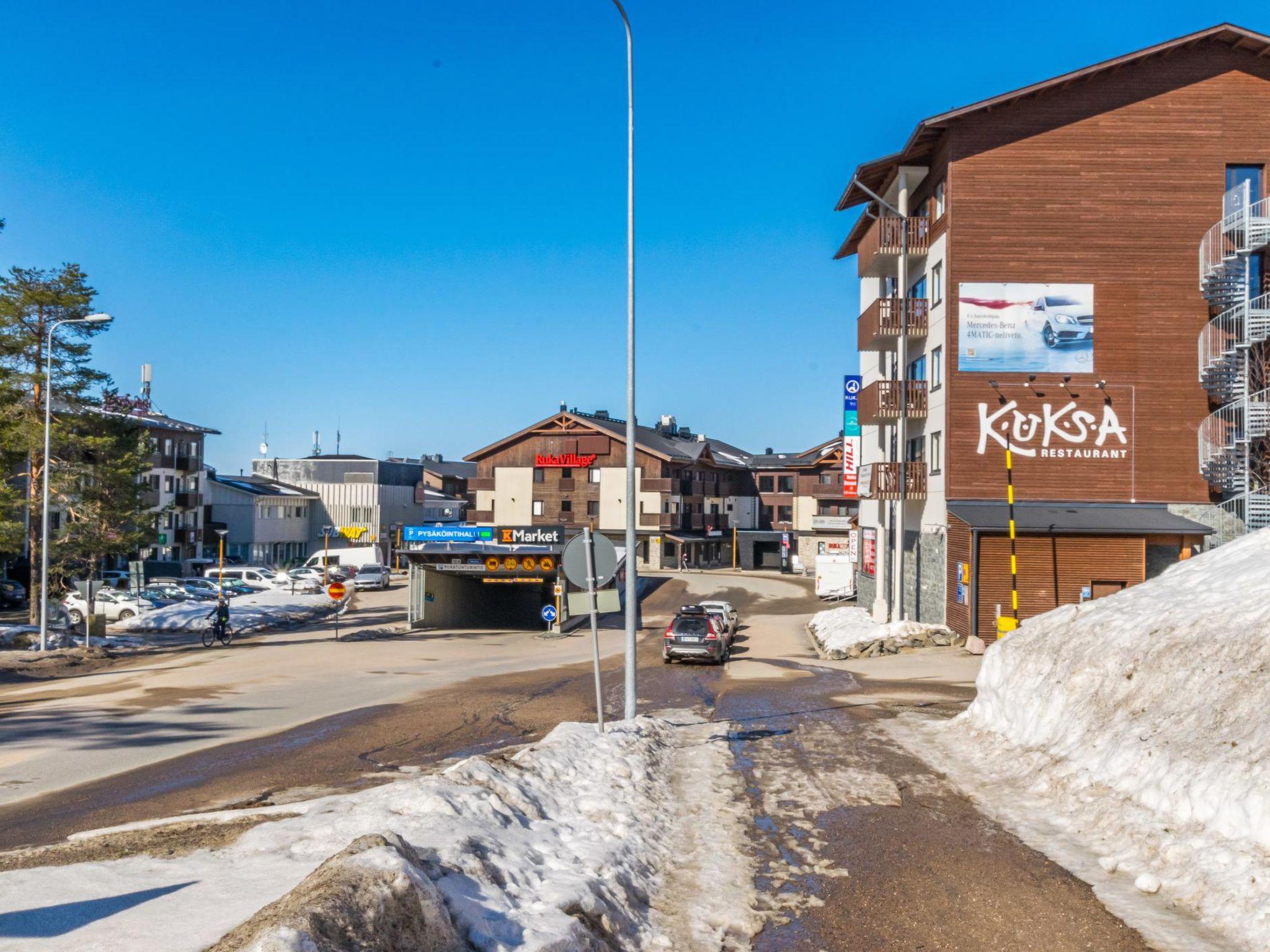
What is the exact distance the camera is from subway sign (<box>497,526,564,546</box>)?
42.5 metres

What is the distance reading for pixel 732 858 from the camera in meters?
9.75

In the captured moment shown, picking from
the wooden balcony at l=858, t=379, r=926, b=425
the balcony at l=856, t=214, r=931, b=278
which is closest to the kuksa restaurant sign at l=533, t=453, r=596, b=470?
the balcony at l=856, t=214, r=931, b=278

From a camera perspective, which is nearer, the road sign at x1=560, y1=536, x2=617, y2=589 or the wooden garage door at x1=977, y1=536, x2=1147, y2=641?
the road sign at x1=560, y1=536, x2=617, y2=589

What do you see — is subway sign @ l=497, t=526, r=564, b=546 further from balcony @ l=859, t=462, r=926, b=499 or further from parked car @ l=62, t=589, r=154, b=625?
parked car @ l=62, t=589, r=154, b=625

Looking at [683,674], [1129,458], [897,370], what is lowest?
[683,674]

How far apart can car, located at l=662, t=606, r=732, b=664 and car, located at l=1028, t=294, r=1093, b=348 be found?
45.4 feet

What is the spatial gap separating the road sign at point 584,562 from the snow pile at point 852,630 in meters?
19.7

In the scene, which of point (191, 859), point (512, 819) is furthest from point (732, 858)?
point (191, 859)

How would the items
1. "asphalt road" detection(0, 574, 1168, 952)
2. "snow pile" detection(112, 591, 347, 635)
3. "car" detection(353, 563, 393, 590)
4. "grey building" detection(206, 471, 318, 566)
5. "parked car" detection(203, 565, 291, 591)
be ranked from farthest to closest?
"grey building" detection(206, 471, 318, 566)
"car" detection(353, 563, 393, 590)
"parked car" detection(203, 565, 291, 591)
"snow pile" detection(112, 591, 347, 635)
"asphalt road" detection(0, 574, 1168, 952)

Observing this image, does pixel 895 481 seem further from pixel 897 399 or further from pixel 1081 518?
pixel 1081 518

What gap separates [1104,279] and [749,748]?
23665mm

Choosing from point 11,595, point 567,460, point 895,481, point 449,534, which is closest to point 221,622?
point 449,534

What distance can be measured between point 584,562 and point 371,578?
57.5 metres

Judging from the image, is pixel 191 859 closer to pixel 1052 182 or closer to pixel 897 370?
pixel 1052 182
